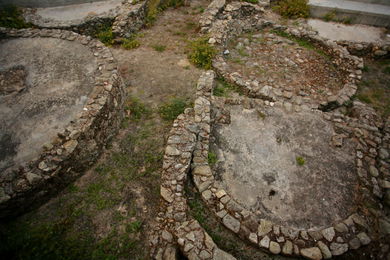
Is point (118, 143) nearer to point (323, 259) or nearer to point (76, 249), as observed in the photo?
point (76, 249)

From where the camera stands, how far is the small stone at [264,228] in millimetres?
4325

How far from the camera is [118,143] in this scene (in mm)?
5785

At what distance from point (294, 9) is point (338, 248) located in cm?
984

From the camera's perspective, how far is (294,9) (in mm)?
10484

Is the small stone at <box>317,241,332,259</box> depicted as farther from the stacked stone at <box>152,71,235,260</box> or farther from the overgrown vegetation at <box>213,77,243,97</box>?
the overgrown vegetation at <box>213,77,243,97</box>

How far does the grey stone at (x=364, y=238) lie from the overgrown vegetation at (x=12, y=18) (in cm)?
Answer: 1158

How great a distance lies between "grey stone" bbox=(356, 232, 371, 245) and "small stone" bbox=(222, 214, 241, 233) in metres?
2.20

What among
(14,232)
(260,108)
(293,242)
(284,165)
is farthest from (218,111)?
(14,232)

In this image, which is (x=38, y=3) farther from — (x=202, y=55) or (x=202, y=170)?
(x=202, y=170)

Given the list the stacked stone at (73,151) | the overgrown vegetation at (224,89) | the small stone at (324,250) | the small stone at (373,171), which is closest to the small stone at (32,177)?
the stacked stone at (73,151)

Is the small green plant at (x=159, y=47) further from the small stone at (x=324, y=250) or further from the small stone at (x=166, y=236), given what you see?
the small stone at (x=324, y=250)

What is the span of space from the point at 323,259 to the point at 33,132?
610 centimetres

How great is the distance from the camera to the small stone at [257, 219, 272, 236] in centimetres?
433

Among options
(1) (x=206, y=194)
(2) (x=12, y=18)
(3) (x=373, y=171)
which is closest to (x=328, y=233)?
(3) (x=373, y=171)
